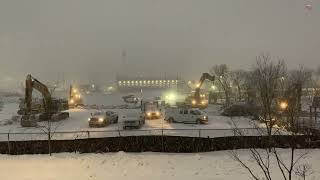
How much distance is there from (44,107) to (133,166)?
2505cm

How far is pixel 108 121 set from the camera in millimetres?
39188

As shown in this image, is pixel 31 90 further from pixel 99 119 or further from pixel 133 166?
pixel 133 166

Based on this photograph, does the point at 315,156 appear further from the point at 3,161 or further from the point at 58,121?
the point at 58,121

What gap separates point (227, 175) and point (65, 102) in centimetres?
3228

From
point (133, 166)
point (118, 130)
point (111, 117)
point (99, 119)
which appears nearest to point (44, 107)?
point (111, 117)

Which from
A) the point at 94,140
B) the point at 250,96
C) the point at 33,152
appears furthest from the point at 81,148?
the point at 250,96

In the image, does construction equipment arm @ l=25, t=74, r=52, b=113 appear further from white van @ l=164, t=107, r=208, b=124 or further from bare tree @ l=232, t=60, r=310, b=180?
bare tree @ l=232, t=60, r=310, b=180

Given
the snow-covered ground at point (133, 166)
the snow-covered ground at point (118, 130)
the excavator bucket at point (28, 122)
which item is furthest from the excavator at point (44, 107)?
the snow-covered ground at point (133, 166)

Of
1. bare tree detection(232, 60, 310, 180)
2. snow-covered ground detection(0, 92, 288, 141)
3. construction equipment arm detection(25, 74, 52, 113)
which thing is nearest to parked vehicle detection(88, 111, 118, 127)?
snow-covered ground detection(0, 92, 288, 141)

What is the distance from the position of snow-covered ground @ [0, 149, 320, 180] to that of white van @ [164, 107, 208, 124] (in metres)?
12.5

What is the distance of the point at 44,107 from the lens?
4519 cm

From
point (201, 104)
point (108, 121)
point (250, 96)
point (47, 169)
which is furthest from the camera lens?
point (250, 96)

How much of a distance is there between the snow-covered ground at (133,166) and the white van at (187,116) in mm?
12497

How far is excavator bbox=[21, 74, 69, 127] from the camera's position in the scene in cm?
3822
